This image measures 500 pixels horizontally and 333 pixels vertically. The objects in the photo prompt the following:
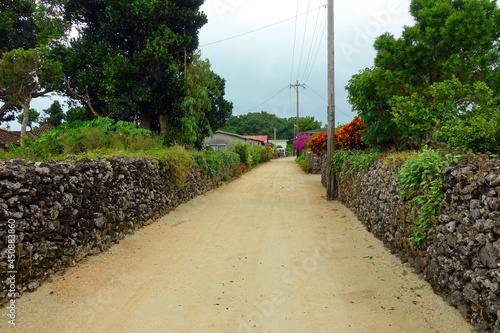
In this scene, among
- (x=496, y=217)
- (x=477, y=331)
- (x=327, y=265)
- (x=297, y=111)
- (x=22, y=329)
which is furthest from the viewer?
(x=297, y=111)

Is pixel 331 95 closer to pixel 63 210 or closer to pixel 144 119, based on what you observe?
pixel 144 119

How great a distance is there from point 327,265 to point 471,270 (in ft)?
6.95

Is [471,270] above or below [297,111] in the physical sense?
below

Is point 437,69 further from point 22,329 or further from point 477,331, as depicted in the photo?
point 22,329

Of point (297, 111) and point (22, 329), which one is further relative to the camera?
point (297, 111)

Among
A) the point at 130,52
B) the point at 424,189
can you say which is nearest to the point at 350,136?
the point at 424,189

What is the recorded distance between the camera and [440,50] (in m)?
6.18

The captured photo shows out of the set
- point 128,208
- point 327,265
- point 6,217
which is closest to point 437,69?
point 327,265

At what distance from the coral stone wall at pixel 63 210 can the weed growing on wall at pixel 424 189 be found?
4.77 metres

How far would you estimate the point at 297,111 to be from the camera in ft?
134

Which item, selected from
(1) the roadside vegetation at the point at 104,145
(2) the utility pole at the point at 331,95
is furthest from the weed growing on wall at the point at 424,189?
(2) the utility pole at the point at 331,95

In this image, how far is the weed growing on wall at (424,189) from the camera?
131 inches

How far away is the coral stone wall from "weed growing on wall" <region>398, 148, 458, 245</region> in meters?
4.77

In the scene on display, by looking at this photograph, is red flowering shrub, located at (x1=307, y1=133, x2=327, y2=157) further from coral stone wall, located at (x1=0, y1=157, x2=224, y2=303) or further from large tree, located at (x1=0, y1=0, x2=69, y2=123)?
large tree, located at (x1=0, y1=0, x2=69, y2=123)
